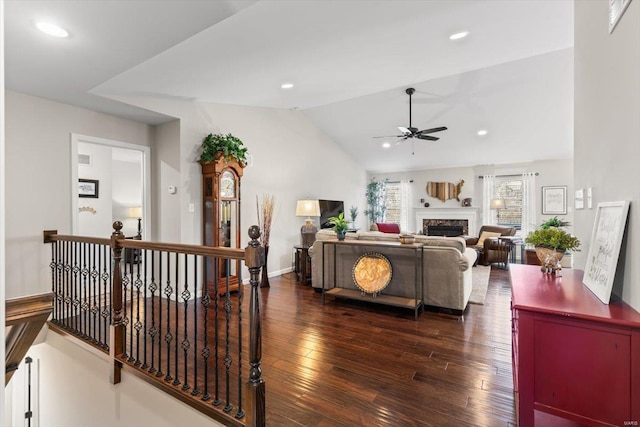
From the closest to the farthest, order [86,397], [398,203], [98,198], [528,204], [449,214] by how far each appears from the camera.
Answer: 1. [86,397]
2. [98,198]
3. [528,204]
4. [449,214]
5. [398,203]

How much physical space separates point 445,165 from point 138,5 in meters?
8.17

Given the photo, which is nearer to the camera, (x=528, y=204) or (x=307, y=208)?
(x=307, y=208)

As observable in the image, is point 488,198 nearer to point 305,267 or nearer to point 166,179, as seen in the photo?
point 305,267

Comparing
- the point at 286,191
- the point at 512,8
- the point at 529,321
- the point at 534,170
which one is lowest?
the point at 529,321

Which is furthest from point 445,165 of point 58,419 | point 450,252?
point 58,419

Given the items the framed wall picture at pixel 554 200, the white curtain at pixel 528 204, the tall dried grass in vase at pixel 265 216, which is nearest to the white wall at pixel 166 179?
the tall dried grass in vase at pixel 265 216

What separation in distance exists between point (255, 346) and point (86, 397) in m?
2.40

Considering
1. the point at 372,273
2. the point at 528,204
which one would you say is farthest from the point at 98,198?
the point at 528,204

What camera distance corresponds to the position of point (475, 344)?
289 centimetres

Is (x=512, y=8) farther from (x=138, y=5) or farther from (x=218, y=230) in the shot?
(x=218, y=230)

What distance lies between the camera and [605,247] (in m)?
1.58

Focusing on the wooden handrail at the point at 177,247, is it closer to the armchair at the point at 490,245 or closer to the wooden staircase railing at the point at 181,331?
the wooden staircase railing at the point at 181,331

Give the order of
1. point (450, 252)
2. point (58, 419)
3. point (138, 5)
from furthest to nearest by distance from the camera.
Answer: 1. point (450, 252)
2. point (58, 419)
3. point (138, 5)

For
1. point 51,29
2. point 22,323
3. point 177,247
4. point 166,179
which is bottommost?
point 22,323
